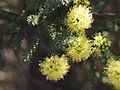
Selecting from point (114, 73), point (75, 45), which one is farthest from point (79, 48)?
point (114, 73)

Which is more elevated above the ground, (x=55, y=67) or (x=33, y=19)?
(x=33, y=19)

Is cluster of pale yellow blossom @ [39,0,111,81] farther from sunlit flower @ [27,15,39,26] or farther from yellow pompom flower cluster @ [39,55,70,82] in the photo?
sunlit flower @ [27,15,39,26]

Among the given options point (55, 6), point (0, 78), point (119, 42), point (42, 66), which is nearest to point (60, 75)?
point (42, 66)

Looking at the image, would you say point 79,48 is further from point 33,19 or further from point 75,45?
point 33,19

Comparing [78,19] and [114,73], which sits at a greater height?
[78,19]

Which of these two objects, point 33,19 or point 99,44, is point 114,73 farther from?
point 33,19

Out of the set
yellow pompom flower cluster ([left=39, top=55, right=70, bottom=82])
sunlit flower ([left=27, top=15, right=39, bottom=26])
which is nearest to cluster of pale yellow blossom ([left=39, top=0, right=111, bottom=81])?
yellow pompom flower cluster ([left=39, top=55, right=70, bottom=82])

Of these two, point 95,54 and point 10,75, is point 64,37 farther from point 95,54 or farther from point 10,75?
point 10,75

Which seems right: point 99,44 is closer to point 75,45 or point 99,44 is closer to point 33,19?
point 75,45
